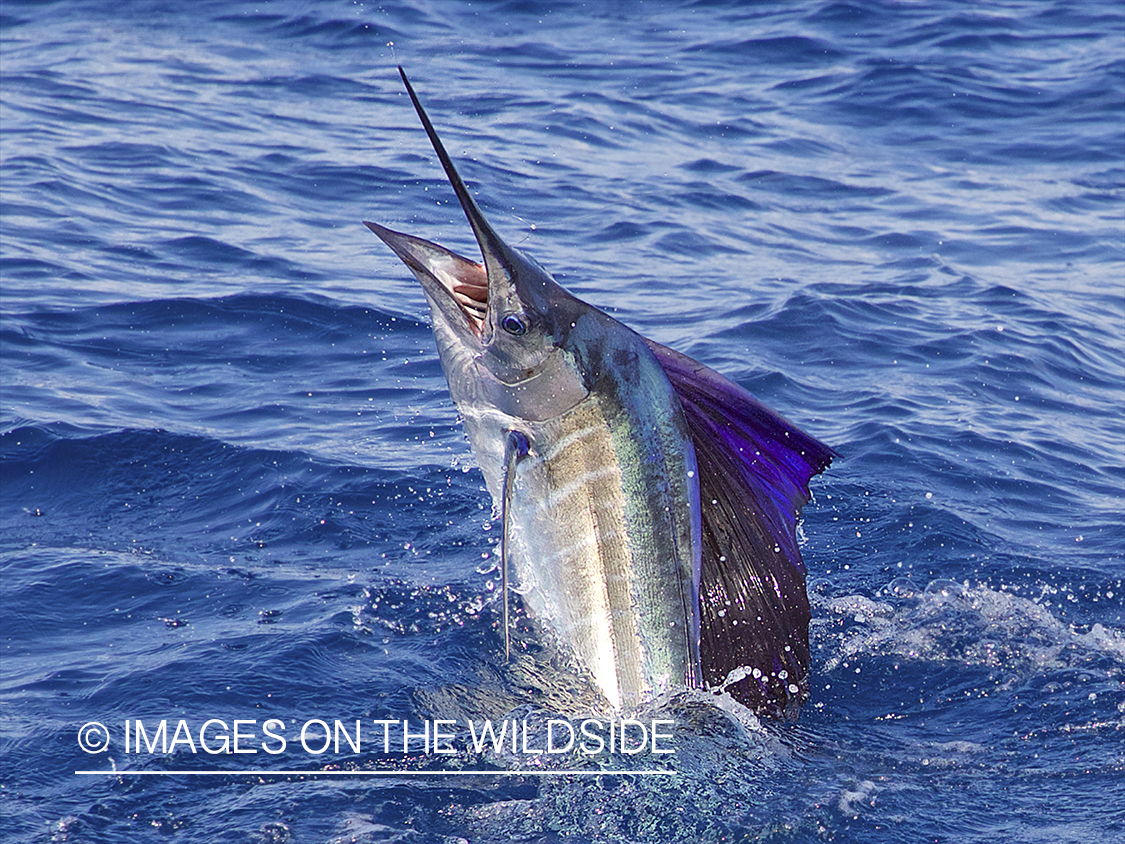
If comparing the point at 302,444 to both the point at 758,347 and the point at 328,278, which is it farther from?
the point at 758,347

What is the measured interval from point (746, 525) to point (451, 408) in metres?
3.49

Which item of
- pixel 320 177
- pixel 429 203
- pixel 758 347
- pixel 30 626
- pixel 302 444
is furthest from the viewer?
pixel 320 177

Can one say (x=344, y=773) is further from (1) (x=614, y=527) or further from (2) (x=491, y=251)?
(2) (x=491, y=251)

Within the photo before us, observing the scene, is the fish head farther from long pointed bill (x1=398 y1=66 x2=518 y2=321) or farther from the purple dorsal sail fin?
the purple dorsal sail fin

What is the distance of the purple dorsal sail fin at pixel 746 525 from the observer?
12.9 feet

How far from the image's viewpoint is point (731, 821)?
3867 millimetres

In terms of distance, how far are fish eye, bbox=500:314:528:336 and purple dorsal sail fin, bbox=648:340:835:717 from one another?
0.48 metres

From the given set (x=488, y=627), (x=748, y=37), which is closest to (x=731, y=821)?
(x=488, y=627)

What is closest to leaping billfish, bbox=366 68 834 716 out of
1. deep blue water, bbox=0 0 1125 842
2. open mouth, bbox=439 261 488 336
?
open mouth, bbox=439 261 488 336

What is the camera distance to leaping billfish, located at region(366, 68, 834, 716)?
3.66 m

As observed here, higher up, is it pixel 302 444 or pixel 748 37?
pixel 748 37

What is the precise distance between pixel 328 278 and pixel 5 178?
2.90 metres

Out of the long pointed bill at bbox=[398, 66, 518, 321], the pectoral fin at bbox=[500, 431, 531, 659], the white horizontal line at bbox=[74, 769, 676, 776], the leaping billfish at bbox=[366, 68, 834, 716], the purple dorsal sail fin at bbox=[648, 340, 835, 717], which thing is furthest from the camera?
the white horizontal line at bbox=[74, 769, 676, 776]

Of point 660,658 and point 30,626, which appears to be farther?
point 30,626
